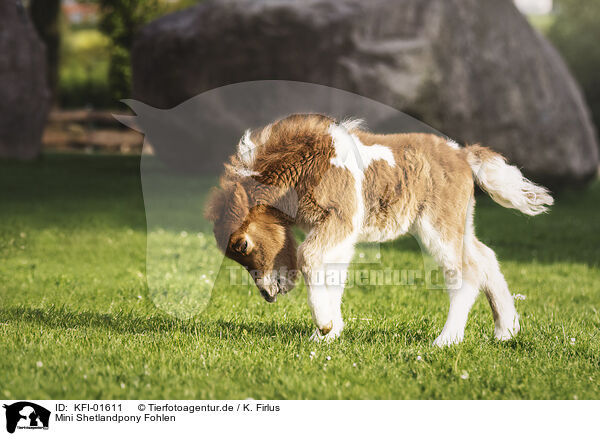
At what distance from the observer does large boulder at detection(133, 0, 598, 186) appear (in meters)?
11.7

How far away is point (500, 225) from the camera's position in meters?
9.97

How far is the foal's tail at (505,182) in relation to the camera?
410 cm

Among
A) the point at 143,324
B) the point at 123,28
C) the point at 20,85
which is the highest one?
the point at 143,324

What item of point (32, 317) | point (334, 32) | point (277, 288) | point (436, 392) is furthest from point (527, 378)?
point (334, 32)

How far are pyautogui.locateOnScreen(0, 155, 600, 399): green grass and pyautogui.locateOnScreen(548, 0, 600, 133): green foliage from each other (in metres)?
20.1

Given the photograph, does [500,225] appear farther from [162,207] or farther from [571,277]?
[162,207]

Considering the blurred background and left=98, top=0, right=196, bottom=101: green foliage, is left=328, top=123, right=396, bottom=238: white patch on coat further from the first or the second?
left=98, top=0, right=196, bottom=101: green foliage

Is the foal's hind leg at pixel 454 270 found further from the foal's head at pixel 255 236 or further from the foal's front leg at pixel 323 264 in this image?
the foal's head at pixel 255 236

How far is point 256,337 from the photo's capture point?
14.1 ft

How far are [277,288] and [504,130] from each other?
9.52 m
